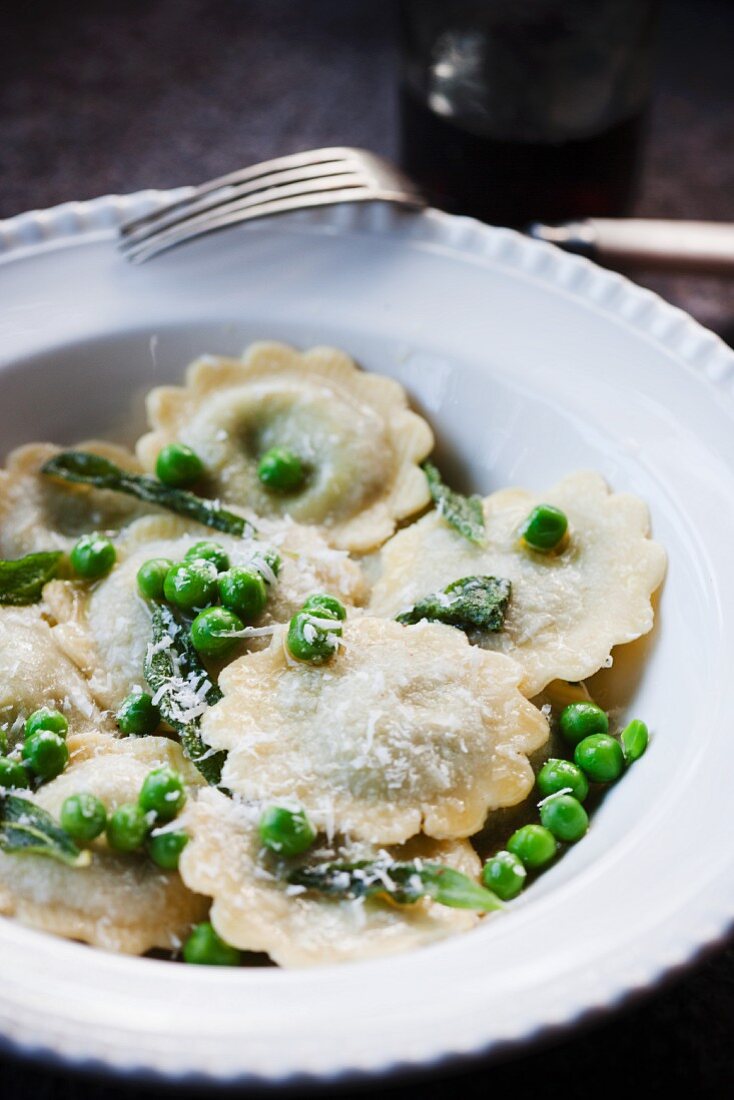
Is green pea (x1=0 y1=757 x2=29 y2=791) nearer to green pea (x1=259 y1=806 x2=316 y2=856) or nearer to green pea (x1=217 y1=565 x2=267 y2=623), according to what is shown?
green pea (x1=259 y1=806 x2=316 y2=856)

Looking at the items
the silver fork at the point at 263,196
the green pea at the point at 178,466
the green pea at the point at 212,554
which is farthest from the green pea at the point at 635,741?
the silver fork at the point at 263,196

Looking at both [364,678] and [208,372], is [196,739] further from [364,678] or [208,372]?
[208,372]

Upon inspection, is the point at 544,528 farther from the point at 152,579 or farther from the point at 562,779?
the point at 152,579

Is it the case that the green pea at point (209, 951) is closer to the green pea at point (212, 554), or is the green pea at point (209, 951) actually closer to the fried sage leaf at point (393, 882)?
the fried sage leaf at point (393, 882)

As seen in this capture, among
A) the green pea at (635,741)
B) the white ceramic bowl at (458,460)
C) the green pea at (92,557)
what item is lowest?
the green pea at (92,557)

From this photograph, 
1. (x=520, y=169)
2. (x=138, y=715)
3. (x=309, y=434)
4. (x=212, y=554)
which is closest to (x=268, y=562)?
(x=212, y=554)

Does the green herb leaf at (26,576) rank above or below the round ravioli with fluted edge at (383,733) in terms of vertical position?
below
